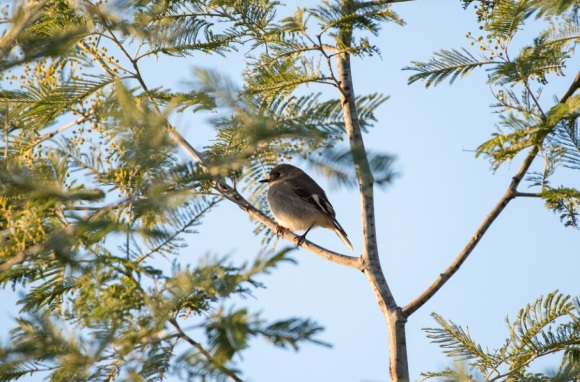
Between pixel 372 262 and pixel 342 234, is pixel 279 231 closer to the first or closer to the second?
pixel 342 234

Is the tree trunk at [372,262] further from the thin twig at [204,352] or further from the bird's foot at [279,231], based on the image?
the thin twig at [204,352]

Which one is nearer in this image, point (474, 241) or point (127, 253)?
point (127, 253)

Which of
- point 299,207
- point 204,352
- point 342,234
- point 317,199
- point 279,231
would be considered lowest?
point 204,352

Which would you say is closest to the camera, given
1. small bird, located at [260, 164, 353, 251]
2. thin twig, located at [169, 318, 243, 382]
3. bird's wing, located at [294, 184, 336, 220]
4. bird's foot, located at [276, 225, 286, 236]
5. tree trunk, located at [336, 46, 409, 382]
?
thin twig, located at [169, 318, 243, 382]

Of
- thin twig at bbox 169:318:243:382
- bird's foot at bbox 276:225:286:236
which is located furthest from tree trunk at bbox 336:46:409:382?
thin twig at bbox 169:318:243:382

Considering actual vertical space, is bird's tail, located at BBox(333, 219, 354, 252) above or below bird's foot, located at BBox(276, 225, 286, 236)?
above

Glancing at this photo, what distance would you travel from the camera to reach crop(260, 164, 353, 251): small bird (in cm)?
767

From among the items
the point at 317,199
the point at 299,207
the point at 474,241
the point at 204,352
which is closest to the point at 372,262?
the point at 474,241

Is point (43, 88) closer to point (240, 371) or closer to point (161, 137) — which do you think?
point (161, 137)

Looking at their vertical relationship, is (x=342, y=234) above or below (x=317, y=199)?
below

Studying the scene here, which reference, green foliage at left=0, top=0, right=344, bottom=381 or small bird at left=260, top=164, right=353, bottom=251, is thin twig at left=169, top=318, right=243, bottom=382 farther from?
small bird at left=260, top=164, right=353, bottom=251

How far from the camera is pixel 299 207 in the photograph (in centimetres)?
778

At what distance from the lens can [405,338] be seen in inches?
178

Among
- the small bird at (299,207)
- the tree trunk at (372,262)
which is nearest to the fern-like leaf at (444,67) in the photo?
the tree trunk at (372,262)
